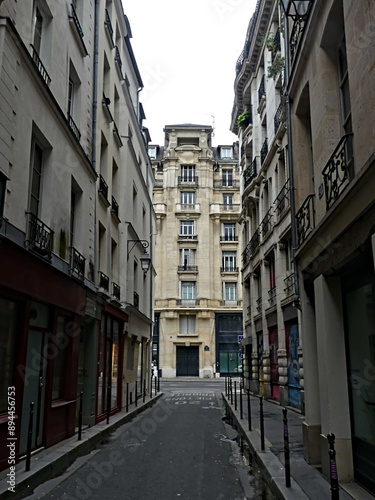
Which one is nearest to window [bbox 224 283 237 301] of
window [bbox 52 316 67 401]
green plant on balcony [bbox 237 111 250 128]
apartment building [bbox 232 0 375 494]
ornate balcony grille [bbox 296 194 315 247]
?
green plant on balcony [bbox 237 111 250 128]

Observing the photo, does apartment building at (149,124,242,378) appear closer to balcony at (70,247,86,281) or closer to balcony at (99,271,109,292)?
balcony at (99,271,109,292)

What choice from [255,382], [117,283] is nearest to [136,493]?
[117,283]

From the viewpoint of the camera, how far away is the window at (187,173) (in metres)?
48.1

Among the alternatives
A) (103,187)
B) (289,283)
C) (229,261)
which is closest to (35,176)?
(103,187)

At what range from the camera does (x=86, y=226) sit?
12680mm

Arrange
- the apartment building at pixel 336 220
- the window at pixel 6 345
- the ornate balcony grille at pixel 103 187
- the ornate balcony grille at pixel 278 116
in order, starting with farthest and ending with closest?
the ornate balcony grille at pixel 278 116 < the ornate balcony grille at pixel 103 187 < the window at pixel 6 345 < the apartment building at pixel 336 220

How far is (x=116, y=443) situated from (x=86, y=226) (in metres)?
5.38

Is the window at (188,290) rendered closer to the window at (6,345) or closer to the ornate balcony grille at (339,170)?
the window at (6,345)

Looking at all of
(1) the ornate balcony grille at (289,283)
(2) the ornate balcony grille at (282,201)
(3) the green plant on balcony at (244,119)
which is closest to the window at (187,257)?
(3) the green plant on balcony at (244,119)

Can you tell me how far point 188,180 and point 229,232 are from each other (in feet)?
21.6

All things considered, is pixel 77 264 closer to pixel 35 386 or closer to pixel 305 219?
pixel 35 386

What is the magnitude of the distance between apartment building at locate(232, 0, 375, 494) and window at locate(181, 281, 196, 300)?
3645cm

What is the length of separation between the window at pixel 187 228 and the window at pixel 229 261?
12.8ft

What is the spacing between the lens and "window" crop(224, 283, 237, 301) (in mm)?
46031
